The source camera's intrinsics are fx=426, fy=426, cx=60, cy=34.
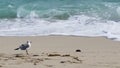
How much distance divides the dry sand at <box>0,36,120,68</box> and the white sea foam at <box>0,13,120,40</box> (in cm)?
52

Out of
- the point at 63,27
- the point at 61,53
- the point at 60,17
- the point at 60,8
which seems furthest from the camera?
the point at 60,8

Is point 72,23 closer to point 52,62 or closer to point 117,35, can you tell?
point 117,35

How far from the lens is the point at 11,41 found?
9.33 meters

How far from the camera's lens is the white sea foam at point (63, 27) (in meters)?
10.1

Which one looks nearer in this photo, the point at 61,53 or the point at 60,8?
the point at 61,53

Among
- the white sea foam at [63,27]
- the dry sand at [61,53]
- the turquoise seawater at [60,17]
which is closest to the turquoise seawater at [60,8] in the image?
the turquoise seawater at [60,17]

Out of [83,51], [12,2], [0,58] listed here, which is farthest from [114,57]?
[12,2]

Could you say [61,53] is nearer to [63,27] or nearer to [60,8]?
[63,27]

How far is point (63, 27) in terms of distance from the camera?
1093 centimetres

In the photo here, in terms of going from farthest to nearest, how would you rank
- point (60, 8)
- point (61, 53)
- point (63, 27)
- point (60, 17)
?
point (60, 8) → point (60, 17) → point (63, 27) → point (61, 53)

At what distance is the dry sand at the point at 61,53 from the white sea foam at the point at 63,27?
52 cm

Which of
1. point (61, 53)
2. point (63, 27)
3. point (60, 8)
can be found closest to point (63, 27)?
point (63, 27)

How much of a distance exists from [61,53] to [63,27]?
324 centimetres

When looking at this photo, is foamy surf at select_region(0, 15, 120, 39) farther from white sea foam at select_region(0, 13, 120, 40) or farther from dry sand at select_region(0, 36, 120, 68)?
dry sand at select_region(0, 36, 120, 68)
